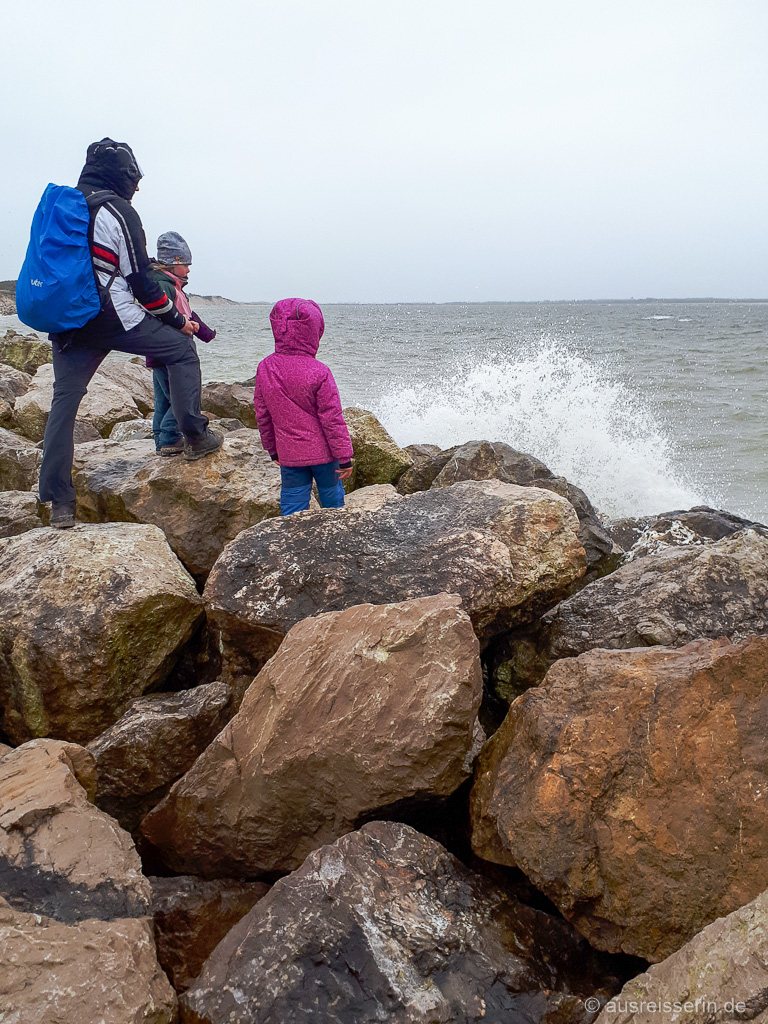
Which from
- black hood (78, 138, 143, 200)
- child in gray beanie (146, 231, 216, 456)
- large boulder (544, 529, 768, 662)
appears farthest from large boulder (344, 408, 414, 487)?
large boulder (544, 529, 768, 662)

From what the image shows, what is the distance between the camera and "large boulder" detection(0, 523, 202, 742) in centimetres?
286

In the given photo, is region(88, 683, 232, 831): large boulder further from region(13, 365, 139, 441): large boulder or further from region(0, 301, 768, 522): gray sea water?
region(0, 301, 768, 522): gray sea water

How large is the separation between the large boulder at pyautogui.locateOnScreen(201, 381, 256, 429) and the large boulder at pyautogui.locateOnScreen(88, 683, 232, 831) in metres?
5.50

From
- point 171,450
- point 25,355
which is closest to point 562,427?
point 171,450

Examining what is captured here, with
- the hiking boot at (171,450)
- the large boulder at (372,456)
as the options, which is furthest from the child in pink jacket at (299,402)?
the large boulder at (372,456)

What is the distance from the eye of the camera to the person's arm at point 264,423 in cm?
426

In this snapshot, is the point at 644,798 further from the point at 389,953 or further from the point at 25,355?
the point at 25,355

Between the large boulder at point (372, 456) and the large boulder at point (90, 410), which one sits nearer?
the large boulder at point (372, 456)

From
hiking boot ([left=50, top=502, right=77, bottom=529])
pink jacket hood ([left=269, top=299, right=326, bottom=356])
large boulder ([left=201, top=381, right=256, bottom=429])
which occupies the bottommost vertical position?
hiking boot ([left=50, top=502, right=77, bottom=529])

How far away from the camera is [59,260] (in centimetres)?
321

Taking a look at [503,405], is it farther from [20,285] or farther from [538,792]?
[538,792]

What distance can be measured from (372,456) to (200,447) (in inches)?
77.1

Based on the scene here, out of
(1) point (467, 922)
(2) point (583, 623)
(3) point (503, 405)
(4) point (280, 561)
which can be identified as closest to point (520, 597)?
(2) point (583, 623)

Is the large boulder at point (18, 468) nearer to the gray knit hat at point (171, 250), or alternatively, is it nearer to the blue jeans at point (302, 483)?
the gray knit hat at point (171, 250)
